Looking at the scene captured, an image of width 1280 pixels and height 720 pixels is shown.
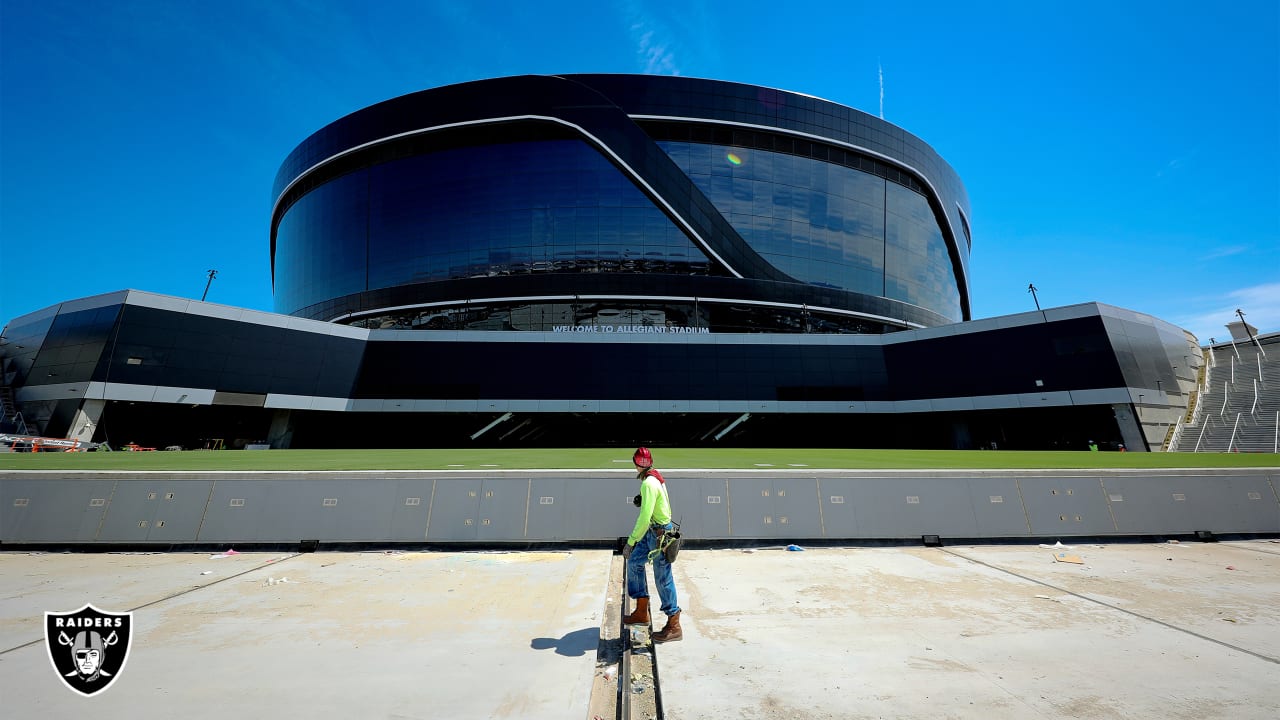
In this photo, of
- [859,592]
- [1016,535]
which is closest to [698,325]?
[1016,535]

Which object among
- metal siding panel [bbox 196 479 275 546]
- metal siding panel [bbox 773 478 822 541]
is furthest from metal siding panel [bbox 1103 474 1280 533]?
metal siding panel [bbox 196 479 275 546]

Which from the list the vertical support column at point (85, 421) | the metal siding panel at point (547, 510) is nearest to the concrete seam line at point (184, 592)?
the metal siding panel at point (547, 510)

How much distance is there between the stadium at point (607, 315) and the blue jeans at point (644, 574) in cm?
3037

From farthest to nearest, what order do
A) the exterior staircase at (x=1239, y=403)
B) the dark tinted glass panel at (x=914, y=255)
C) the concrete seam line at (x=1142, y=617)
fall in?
the dark tinted glass panel at (x=914, y=255)
the exterior staircase at (x=1239, y=403)
the concrete seam line at (x=1142, y=617)

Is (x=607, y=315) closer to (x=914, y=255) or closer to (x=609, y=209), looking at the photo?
(x=609, y=209)

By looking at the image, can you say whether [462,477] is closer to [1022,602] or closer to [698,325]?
[1022,602]

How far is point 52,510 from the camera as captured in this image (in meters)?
9.45

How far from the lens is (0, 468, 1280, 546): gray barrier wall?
9.43 m

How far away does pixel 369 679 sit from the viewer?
423cm

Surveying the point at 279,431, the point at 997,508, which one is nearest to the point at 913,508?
the point at 997,508

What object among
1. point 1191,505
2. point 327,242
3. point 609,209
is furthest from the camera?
point 327,242

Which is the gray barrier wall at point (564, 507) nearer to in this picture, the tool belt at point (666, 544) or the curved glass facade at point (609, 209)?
the tool belt at point (666, 544)

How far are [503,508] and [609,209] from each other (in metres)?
40.3

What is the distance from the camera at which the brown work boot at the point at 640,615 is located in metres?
5.38
